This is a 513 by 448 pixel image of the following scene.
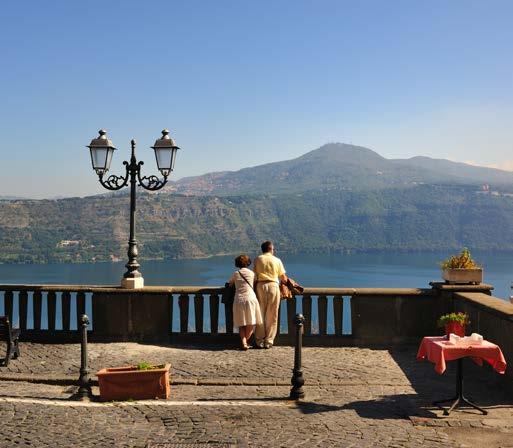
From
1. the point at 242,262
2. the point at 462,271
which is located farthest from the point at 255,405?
the point at 462,271

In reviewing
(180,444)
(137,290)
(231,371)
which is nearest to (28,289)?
(137,290)

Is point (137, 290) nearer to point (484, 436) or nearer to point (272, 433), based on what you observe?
point (272, 433)

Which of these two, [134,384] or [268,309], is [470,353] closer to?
[134,384]

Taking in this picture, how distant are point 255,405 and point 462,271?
5.37 metres

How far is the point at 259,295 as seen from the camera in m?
11.2

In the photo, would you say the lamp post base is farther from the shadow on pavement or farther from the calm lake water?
the calm lake water

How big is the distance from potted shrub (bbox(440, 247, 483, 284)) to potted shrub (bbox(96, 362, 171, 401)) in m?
5.70

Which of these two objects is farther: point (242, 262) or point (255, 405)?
point (242, 262)

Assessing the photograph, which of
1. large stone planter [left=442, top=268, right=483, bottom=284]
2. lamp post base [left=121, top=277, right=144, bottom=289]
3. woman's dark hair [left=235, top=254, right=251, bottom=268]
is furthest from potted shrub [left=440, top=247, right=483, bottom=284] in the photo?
lamp post base [left=121, top=277, right=144, bottom=289]

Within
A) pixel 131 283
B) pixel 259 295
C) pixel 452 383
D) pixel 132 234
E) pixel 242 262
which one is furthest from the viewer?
pixel 132 234

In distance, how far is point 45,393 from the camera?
27.2 ft

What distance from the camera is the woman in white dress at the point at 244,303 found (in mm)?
10898

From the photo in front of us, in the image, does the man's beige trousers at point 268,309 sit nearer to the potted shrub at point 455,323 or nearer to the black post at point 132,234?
the black post at point 132,234

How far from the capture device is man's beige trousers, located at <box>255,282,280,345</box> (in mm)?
11156
